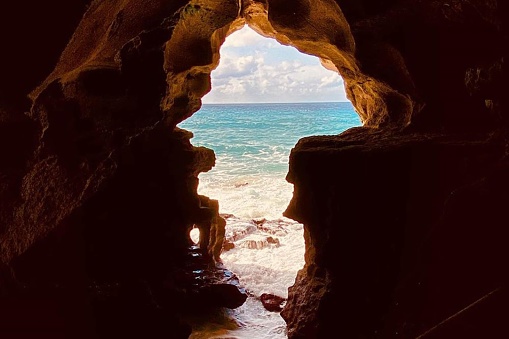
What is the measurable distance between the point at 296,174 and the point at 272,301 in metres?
3.63

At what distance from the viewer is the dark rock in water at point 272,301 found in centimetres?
698

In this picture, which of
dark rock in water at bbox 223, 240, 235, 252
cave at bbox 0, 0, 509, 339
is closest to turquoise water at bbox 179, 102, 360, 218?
dark rock in water at bbox 223, 240, 235, 252

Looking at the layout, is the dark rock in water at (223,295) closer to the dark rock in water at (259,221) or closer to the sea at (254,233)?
the sea at (254,233)

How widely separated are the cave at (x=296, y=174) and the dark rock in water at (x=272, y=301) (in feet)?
4.05

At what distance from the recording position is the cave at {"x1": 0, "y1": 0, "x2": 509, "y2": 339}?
321 cm

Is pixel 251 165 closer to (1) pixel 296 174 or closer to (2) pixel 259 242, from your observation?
(2) pixel 259 242

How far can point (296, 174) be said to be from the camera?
4762 millimetres

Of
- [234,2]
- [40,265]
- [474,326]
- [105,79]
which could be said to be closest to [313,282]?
[474,326]

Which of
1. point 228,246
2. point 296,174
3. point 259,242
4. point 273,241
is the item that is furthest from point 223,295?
point 273,241

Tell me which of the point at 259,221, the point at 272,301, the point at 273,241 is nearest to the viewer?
the point at 272,301

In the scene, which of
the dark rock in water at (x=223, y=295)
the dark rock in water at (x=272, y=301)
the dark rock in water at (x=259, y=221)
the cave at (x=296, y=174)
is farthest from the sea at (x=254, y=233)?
the cave at (x=296, y=174)

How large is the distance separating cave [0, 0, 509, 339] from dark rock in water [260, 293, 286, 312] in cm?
123

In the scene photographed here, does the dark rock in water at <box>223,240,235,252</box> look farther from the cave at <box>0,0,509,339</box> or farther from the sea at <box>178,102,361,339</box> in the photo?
the cave at <box>0,0,509,339</box>

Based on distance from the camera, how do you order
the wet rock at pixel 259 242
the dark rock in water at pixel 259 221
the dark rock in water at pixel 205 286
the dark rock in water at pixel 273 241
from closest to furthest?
1. the dark rock in water at pixel 205 286
2. the wet rock at pixel 259 242
3. the dark rock in water at pixel 273 241
4. the dark rock in water at pixel 259 221
